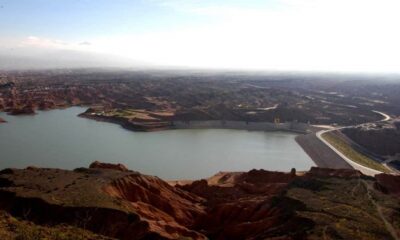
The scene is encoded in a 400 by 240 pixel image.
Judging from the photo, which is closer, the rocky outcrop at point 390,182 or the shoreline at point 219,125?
the rocky outcrop at point 390,182

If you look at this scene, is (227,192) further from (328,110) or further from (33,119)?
(328,110)

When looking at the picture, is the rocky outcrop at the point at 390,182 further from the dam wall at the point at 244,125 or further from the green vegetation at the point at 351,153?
the dam wall at the point at 244,125

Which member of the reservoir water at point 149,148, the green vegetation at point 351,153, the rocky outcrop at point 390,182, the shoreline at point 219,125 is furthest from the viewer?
the shoreline at point 219,125

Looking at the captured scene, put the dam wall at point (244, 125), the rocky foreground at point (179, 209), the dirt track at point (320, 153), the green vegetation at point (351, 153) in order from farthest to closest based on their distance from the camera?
the dam wall at point (244, 125)
the dirt track at point (320, 153)
the green vegetation at point (351, 153)
the rocky foreground at point (179, 209)

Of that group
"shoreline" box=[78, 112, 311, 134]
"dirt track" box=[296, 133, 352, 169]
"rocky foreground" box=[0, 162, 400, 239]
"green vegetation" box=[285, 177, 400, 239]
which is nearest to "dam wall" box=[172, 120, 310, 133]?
"shoreline" box=[78, 112, 311, 134]

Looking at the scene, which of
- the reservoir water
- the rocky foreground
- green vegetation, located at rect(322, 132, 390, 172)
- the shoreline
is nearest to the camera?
the rocky foreground

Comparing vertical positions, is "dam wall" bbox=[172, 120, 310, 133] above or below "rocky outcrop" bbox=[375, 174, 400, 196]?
below

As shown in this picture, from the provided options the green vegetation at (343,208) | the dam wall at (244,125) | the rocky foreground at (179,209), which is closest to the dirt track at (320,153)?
the dam wall at (244,125)

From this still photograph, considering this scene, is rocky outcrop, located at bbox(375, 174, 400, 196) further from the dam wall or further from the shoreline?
the dam wall
